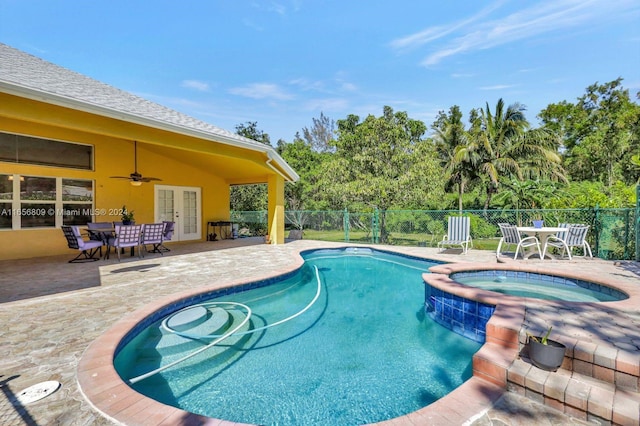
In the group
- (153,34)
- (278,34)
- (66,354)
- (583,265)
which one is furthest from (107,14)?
(583,265)

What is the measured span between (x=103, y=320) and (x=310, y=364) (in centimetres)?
266

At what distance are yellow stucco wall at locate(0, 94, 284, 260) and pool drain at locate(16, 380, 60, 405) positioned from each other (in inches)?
210

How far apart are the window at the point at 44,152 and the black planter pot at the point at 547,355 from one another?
11645 millimetres

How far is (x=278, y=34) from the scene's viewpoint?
507 inches

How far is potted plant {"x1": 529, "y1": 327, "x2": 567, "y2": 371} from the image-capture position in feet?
7.75

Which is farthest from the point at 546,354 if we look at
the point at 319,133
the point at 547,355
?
the point at 319,133

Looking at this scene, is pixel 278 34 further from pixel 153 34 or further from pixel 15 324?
pixel 15 324

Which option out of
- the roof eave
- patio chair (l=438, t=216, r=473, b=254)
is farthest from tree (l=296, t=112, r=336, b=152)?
patio chair (l=438, t=216, r=473, b=254)

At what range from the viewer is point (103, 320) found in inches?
149

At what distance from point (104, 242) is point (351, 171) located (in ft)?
30.9

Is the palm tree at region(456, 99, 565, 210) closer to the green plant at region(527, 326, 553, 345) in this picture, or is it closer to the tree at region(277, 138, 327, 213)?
the tree at region(277, 138, 327, 213)

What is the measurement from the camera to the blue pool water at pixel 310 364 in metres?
2.71

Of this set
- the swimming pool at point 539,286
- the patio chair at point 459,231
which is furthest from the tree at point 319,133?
the swimming pool at point 539,286

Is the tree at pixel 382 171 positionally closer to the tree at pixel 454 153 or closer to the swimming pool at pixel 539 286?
the tree at pixel 454 153
